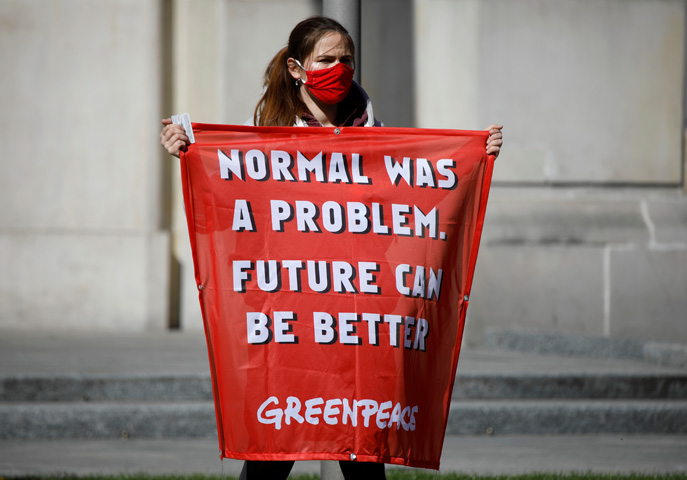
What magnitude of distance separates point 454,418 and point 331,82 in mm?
3381

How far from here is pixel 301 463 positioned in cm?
556

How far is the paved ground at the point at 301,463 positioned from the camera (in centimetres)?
533

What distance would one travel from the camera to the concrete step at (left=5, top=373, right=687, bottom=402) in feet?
20.7

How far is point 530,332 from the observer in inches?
322

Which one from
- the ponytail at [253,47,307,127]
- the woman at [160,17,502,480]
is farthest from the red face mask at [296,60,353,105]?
the ponytail at [253,47,307,127]

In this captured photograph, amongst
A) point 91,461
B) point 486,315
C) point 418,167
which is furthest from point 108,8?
point 418,167

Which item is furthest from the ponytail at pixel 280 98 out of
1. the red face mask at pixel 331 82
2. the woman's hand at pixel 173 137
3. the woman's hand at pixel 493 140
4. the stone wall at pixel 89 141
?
the stone wall at pixel 89 141

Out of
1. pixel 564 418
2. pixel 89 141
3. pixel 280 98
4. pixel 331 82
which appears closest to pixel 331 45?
pixel 331 82

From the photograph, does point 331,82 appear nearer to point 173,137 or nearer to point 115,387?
point 173,137

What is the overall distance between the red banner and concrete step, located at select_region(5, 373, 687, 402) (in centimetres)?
301

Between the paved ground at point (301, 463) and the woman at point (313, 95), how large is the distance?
43.0 inches

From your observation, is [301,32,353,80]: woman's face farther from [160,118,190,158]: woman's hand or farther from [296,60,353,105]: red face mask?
[160,118,190,158]: woman's hand

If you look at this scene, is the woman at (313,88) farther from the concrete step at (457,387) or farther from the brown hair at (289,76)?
the concrete step at (457,387)

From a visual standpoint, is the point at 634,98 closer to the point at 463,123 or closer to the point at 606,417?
the point at 463,123
